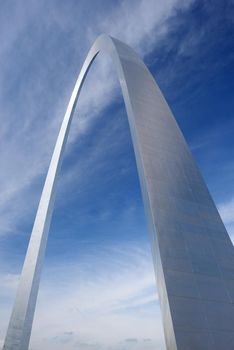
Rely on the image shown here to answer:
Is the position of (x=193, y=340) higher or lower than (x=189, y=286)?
lower

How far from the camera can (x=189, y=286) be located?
8234 millimetres

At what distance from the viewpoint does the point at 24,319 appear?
15008 mm

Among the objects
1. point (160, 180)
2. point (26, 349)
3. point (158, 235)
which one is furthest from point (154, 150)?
point (26, 349)

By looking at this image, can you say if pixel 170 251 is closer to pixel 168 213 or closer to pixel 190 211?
pixel 168 213

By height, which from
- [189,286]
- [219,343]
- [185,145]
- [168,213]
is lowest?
[219,343]

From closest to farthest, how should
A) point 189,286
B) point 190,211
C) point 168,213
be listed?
point 189,286
point 168,213
point 190,211

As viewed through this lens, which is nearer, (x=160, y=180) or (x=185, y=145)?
(x=160, y=180)

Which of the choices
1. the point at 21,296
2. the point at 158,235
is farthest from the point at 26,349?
the point at 158,235

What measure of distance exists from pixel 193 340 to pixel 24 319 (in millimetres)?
11302

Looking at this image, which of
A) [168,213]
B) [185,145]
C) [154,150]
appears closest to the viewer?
[168,213]

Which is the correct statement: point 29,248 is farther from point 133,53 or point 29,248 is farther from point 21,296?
point 133,53

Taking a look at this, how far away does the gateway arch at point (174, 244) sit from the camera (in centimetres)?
760

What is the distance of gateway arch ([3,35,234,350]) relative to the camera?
7.60 metres

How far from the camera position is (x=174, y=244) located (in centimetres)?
911
